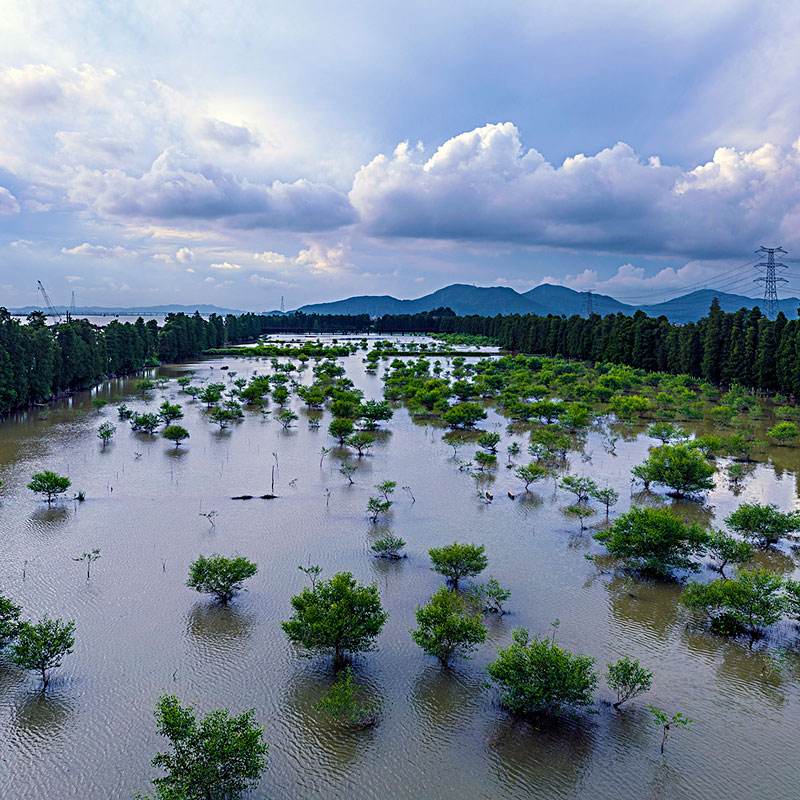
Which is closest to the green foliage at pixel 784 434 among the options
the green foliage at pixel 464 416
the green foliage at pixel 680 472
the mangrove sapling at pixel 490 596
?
the green foliage at pixel 680 472

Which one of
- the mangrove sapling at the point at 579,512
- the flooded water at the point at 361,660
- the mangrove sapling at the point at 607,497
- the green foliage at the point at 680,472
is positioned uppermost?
the green foliage at the point at 680,472

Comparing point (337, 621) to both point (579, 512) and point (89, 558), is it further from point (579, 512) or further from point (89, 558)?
point (579, 512)

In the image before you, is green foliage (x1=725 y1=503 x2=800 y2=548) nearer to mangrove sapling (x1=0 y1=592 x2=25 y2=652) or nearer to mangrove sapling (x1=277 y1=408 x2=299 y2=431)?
mangrove sapling (x1=0 y1=592 x2=25 y2=652)

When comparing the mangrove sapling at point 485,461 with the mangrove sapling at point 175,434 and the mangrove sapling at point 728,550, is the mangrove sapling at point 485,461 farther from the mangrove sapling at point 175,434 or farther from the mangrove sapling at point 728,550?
the mangrove sapling at point 175,434

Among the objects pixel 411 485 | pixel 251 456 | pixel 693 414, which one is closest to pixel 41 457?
pixel 251 456

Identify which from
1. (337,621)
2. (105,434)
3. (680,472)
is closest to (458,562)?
(337,621)
